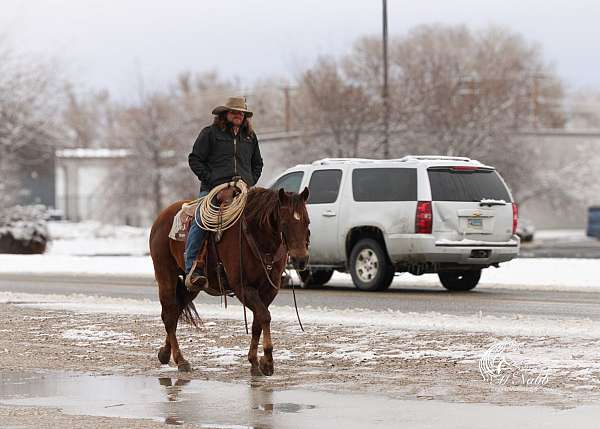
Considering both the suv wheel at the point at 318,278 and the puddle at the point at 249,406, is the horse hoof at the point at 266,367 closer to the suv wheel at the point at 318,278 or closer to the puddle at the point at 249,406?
the puddle at the point at 249,406

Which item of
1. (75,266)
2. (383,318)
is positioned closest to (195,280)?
(383,318)

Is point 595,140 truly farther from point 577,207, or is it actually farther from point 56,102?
point 56,102

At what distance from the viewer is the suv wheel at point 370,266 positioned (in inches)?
860

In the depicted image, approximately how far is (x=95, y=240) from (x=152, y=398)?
43.9m

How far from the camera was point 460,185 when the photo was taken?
2152 centimetres

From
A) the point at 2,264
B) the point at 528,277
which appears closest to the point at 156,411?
the point at 528,277

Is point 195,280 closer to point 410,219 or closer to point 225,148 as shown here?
point 225,148

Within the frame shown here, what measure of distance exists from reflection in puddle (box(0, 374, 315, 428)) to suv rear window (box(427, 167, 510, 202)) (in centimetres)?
1079

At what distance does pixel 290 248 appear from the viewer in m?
11.2

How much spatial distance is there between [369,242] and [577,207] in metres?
45.8

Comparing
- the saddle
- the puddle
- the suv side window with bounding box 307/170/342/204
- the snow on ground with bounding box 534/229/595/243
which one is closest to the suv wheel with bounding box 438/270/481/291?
the suv side window with bounding box 307/170/342/204

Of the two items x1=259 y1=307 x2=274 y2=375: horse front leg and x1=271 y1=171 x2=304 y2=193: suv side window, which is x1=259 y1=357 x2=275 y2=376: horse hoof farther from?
x1=271 y1=171 x2=304 y2=193: suv side window

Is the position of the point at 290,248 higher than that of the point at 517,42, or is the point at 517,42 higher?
the point at 517,42

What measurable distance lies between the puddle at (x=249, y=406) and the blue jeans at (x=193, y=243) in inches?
51.8
